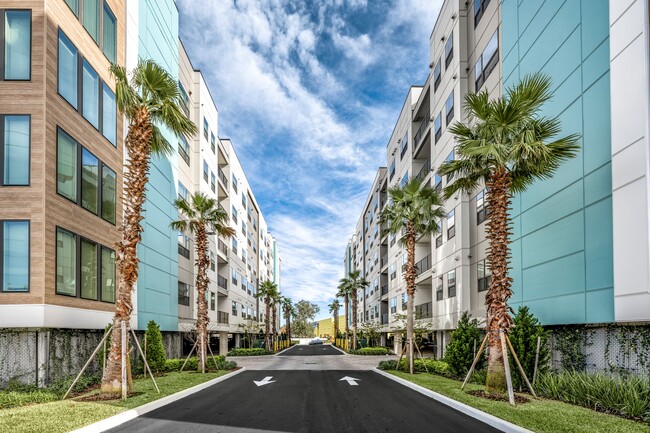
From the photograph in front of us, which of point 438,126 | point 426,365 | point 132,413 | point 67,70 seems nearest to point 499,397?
point 132,413

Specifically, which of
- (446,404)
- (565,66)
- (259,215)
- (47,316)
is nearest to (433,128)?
(565,66)

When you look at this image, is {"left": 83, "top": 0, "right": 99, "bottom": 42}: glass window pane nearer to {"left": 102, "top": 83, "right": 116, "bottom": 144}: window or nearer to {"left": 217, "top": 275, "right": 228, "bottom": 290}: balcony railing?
{"left": 102, "top": 83, "right": 116, "bottom": 144}: window

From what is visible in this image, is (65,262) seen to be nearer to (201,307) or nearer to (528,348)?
(201,307)

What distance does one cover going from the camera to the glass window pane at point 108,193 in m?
20.6

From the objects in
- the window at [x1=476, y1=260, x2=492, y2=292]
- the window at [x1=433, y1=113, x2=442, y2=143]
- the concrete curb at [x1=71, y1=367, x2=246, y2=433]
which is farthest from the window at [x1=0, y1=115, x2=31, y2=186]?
the window at [x1=433, y1=113, x2=442, y2=143]

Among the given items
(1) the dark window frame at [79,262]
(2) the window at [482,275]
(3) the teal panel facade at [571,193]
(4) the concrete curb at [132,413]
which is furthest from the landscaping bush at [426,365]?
(1) the dark window frame at [79,262]

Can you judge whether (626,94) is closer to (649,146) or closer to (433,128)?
(649,146)

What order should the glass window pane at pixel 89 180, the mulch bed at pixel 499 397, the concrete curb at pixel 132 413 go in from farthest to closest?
1. the glass window pane at pixel 89 180
2. the mulch bed at pixel 499 397
3. the concrete curb at pixel 132 413

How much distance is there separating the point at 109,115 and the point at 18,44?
18.5 ft

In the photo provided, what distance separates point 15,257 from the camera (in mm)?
15188

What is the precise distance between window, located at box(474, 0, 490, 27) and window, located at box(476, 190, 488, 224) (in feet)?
31.9

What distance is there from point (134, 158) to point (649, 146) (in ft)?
47.4

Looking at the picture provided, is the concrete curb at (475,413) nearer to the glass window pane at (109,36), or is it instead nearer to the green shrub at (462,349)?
the green shrub at (462,349)

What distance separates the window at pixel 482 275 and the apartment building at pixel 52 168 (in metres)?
17.9
